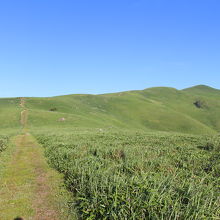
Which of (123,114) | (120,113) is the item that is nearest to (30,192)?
(123,114)

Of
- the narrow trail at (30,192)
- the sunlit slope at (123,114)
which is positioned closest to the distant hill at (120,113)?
the sunlit slope at (123,114)

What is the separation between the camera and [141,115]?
12138cm

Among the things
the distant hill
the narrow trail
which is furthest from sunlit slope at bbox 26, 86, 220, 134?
the narrow trail

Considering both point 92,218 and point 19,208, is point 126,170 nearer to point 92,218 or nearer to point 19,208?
point 92,218

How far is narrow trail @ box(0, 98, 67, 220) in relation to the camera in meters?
8.43

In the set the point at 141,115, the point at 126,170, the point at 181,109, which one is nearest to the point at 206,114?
the point at 181,109

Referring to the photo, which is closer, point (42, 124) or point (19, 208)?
point (19, 208)

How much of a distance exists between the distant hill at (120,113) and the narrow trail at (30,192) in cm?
5225

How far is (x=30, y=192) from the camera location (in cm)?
1052

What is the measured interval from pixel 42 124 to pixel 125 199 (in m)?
64.4

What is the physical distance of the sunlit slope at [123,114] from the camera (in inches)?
2959

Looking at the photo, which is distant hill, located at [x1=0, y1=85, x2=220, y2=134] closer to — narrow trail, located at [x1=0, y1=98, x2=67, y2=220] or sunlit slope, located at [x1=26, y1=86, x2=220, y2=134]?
sunlit slope, located at [x1=26, y1=86, x2=220, y2=134]

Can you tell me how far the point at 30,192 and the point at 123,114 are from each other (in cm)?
11231

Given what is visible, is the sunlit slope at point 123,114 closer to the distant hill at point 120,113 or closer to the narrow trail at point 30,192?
the distant hill at point 120,113
